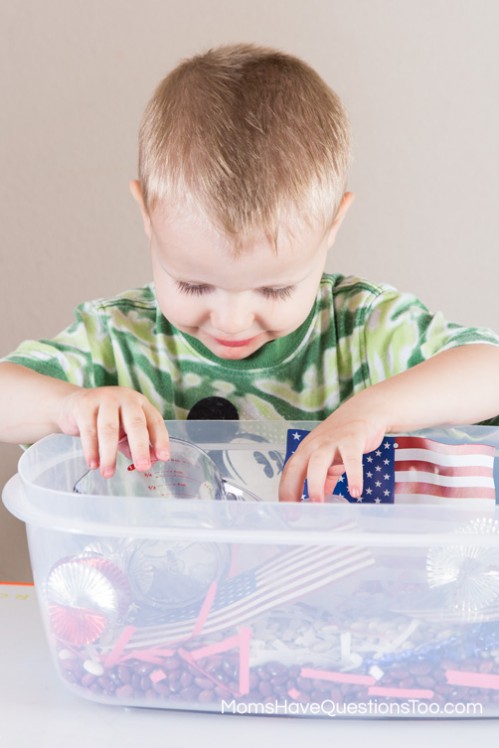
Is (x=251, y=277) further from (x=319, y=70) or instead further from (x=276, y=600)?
(x=319, y=70)

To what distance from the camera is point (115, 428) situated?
2.26ft

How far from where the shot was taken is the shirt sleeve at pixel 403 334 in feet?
2.93

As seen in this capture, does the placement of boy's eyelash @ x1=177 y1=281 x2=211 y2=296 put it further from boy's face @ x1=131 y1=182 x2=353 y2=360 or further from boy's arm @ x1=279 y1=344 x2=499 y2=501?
boy's arm @ x1=279 y1=344 x2=499 y2=501

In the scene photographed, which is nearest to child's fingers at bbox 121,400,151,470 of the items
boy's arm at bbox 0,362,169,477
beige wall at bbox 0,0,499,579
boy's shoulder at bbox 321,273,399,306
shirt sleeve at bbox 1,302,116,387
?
boy's arm at bbox 0,362,169,477

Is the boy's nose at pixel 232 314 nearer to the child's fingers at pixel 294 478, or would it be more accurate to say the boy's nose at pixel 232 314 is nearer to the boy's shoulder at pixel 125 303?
the child's fingers at pixel 294 478

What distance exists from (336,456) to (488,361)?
8.2 inches

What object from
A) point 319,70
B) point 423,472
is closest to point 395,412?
point 423,472

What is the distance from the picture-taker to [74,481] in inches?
30.4

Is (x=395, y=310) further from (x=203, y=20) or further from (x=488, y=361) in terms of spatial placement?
(x=203, y=20)

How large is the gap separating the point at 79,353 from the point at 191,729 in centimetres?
45

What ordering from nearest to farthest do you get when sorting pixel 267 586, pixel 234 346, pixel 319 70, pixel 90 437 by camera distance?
pixel 267 586 < pixel 90 437 < pixel 234 346 < pixel 319 70

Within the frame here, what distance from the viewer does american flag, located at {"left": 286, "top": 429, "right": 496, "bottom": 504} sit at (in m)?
0.75

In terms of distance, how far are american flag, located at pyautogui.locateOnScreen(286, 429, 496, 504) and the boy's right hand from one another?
0.14 metres

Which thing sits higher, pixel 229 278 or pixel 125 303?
pixel 229 278
